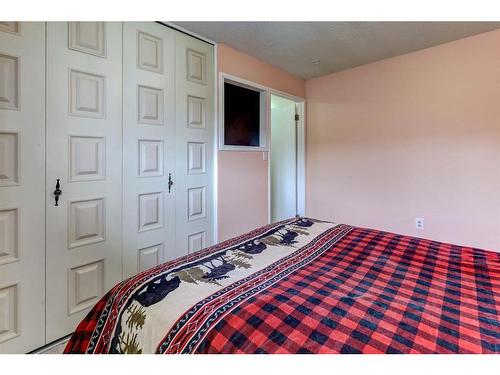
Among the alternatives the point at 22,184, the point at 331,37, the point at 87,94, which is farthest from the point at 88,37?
the point at 331,37

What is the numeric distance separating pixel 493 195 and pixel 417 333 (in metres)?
2.42

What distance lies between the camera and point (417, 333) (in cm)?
74

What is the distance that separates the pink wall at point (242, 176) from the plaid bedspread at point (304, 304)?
4.44 ft

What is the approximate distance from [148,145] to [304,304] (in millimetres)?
1680

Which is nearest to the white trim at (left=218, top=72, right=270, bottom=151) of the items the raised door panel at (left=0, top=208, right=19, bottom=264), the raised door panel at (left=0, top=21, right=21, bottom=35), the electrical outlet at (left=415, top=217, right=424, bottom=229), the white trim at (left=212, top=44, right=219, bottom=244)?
the white trim at (left=212, top=44, right=219, bottom=244)

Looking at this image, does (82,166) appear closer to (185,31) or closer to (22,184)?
(22,184)

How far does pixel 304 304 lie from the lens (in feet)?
2.88

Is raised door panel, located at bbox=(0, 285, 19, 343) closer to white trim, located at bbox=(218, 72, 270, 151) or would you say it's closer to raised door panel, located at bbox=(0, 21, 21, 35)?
raised door panel, located at bbox=(0, 21, 21, 35)

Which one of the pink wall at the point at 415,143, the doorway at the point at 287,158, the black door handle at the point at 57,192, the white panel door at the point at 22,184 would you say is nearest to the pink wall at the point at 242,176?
the doorway at the point at 287,158

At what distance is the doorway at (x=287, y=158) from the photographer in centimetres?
384

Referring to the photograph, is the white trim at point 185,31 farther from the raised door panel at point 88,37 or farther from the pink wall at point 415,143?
the pink wall at point 415,143
